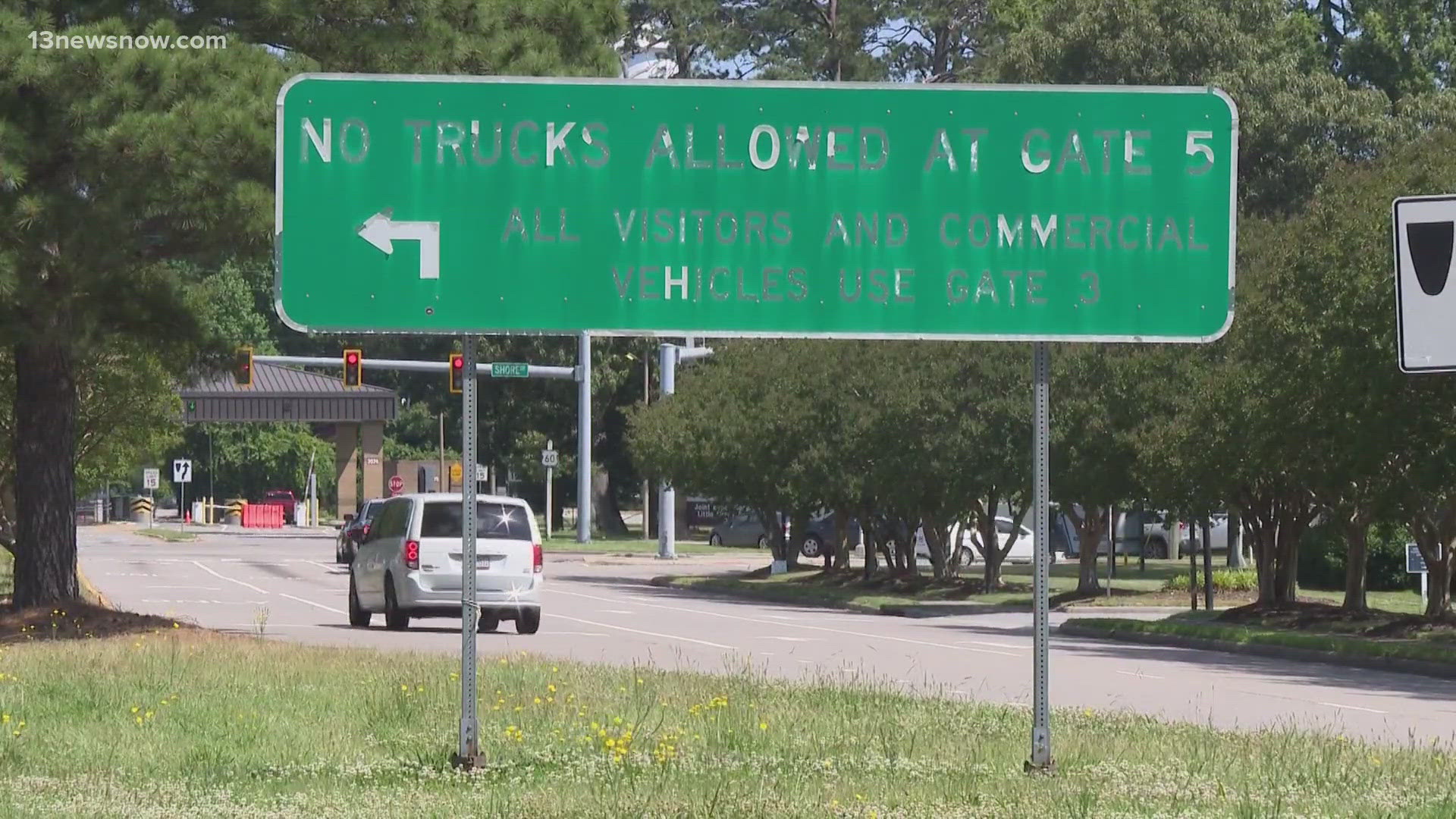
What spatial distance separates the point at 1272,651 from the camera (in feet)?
93.1

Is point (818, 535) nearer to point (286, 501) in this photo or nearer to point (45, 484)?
point (45, 484)

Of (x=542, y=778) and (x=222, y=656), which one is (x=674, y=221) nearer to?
(x=542, y=778)

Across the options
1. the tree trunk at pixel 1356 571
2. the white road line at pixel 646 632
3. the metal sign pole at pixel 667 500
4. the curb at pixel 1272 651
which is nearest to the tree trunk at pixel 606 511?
the metal sign pole at pixel 667 500

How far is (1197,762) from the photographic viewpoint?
39.1ft

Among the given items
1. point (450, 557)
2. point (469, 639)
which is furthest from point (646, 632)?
point (469, 639)

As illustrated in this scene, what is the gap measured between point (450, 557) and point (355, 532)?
1879 centimetres

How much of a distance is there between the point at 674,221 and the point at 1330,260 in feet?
58.7

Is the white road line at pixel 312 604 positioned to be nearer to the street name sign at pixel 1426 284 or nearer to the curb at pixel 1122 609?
the curb at pixel 1122 609

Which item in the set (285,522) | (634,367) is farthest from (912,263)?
(285,522)

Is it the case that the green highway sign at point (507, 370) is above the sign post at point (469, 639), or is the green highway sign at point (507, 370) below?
above

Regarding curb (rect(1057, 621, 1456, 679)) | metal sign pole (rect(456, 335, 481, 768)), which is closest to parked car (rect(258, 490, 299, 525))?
curb (rect(1057, 621, 1456, 679))

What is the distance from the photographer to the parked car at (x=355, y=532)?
144ft

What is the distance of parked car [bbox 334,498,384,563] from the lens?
44.0m

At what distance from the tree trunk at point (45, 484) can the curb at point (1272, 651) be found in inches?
609
